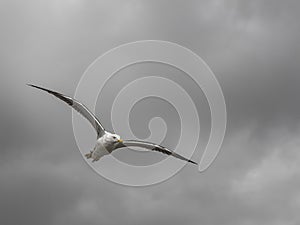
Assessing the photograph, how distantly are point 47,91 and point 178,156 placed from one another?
1507 cm

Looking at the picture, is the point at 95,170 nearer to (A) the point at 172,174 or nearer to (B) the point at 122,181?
(B) the point at 122,181

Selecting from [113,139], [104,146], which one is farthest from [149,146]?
[104,146]

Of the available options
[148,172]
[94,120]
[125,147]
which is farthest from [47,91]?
[148,172]

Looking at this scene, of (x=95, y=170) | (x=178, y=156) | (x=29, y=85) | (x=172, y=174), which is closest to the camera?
(x=29, y=85)

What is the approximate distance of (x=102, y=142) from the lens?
37312 millimetres

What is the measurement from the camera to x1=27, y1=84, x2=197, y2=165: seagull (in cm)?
3700

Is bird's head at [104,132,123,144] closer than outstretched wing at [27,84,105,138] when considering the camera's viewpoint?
Yes

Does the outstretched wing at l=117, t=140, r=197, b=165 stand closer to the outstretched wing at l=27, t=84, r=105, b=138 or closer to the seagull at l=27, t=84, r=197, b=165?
the seagull at l=27, t=84, r=197, b=165

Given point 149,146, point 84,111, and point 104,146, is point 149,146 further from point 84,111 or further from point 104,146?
point 84,111

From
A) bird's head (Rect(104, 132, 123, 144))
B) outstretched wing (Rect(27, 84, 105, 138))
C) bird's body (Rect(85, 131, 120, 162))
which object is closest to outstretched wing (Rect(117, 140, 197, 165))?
bird's head (Rect(104, 132, 123, 144))

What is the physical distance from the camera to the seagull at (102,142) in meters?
37.0

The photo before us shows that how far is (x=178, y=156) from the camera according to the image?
42.3 metres

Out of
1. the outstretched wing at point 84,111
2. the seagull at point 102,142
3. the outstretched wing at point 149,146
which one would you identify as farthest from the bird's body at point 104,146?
the outstretched wing at point 84,111

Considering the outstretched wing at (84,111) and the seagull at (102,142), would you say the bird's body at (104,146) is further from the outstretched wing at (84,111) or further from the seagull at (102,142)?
the outstretched wing at (84,111)
